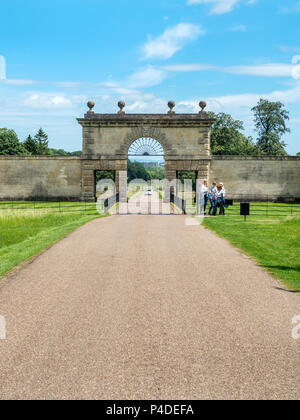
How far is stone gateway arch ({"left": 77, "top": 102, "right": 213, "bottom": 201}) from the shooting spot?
107ft

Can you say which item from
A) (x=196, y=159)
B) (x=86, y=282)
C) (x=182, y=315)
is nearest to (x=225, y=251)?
(x=86, y=282)

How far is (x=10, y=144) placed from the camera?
239ft

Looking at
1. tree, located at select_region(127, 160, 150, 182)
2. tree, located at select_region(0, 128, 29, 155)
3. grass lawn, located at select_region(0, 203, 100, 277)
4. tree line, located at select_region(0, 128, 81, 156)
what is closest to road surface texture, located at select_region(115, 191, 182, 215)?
grass lawn, located at select_region(0, 203, 100, 277)

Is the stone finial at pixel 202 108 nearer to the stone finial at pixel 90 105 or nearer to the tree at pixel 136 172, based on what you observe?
the stone finial at pixel 90 105

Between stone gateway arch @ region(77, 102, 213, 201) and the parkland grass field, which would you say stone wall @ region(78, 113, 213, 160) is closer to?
stone gateway arch @ region(77, 102, 213, 201)

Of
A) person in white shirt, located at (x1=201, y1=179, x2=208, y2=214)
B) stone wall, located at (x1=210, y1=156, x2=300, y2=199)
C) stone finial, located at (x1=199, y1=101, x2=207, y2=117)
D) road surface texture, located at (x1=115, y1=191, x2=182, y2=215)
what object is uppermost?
stone finial, located at (x1=199, y1=101, x2=207, y2=117)

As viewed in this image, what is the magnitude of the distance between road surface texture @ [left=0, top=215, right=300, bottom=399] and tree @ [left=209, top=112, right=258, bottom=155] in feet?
163

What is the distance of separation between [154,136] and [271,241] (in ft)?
69.8

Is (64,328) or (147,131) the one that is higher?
(147,131)

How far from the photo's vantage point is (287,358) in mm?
4668

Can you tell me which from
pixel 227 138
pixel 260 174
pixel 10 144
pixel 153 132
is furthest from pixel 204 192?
pixel 10 144

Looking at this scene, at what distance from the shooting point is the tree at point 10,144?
71688 millimetres
